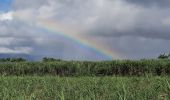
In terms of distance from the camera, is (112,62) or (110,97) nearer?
(110,97)

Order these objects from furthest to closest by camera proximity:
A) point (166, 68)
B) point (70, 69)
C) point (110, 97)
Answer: point (70, 69) < point (166, 68) < point (110, 97)

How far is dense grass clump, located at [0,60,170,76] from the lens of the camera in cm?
3509

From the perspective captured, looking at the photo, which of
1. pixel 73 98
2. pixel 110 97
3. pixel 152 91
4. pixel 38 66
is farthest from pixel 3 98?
pixel 38 66

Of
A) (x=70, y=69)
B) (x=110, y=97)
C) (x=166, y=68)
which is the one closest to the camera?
(x=110, y=97)

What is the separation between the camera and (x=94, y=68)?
36.6 meters

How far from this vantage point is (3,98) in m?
8.75

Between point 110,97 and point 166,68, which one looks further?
point 166,68

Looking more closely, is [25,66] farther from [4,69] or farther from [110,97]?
[110,97]

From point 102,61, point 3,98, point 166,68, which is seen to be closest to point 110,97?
point 3,98

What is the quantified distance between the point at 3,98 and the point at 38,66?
2994 centimetres

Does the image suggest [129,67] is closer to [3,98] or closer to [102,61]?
[102,61]

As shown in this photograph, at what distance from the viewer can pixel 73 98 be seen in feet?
28.5

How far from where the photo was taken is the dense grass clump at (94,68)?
35094 mm

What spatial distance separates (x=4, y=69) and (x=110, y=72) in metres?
9.44
